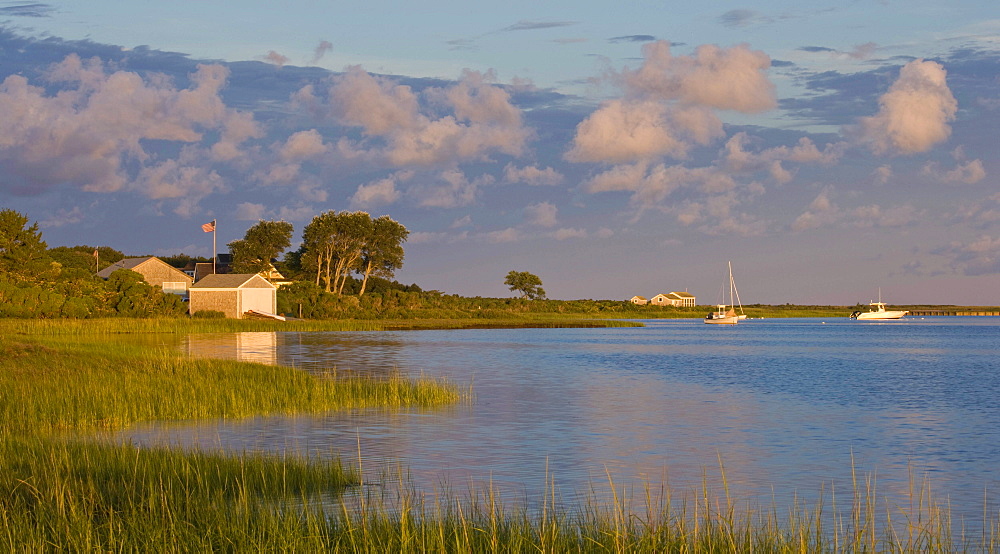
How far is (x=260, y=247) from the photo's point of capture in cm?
12231

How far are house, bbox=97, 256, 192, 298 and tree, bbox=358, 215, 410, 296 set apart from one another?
2282 centimetres

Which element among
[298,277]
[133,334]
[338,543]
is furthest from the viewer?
[298,277]

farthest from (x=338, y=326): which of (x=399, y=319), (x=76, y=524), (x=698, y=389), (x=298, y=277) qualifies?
(x=76, y=524)

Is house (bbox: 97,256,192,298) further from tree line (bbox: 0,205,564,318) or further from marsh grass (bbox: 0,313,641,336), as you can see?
marsh grass (bbox: 0,313,641,336)

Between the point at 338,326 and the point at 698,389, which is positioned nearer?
the point at 698,389

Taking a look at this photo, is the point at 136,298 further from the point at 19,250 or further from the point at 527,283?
the point at 527,283

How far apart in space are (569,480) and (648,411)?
41.2 ft

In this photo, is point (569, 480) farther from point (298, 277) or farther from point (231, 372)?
point (298, 277)

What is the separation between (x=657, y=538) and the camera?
10055 millimetres

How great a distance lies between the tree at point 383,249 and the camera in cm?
12038


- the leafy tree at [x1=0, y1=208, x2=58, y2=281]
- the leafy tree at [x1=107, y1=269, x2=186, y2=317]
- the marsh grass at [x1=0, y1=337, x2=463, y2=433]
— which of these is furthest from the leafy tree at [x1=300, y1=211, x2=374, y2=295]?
the marsh grass at [x1=0, y1=337, x2=463, y2=433]

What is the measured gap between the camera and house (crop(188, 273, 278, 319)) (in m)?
92.6

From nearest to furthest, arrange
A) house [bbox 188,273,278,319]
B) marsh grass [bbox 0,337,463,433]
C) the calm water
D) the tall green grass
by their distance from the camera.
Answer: the tall green grass < the calm water < marsh grass [bbox 0,337,463,433] < house [bbox 188,273,278,319]

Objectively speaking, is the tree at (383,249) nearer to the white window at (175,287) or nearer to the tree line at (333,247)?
the tree line at (333,247)
